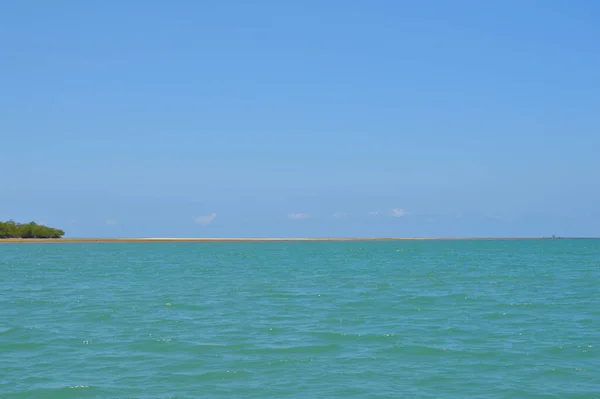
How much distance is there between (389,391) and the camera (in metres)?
18.5

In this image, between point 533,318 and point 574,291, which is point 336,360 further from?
point 574,291

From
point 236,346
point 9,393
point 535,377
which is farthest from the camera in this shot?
point 236,346

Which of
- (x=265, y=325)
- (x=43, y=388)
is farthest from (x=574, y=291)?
(x=43, y=388)

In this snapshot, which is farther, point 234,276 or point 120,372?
point 234,276

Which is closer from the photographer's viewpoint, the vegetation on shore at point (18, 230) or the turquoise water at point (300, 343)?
the turquoise water at point (300, 343)

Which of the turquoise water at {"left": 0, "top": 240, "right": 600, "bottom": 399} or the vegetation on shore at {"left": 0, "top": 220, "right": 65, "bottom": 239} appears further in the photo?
the vegetation on shore at {"left": 0, "top": 220, "right": 65, "bottom": 239}

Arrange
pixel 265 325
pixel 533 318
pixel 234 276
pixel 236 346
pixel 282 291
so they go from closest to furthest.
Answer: pixel 236 346
pixel 265 325
pixel 533 318
pixel 282 291
pixel 234 276

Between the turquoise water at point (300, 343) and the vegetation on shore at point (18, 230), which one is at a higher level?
the vegetation on shore at point (18, 230)

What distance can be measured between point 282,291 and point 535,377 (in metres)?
26.5

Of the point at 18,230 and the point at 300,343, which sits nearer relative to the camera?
the point at 300,343

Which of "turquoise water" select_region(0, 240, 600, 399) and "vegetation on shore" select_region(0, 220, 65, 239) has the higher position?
"vegetation on shore" select_region(0, 220, 65, 239)

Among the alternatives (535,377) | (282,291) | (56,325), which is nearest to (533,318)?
(535,377)

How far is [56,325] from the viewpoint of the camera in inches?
1173

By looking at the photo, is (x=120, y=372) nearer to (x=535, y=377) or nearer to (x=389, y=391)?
(x=389, y=391)
